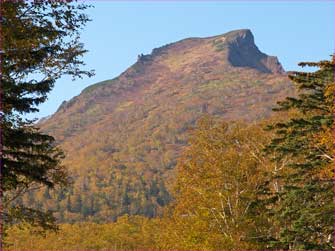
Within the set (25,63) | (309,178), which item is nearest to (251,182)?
(309,178)

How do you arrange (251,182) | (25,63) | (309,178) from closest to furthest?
(25,63) → (309,178) → (251,182)

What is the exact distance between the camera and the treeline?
95.3 ft

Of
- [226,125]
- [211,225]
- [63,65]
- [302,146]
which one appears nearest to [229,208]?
[211,225]

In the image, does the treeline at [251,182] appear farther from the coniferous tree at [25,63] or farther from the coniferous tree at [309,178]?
the coniferous tree at [25,63]

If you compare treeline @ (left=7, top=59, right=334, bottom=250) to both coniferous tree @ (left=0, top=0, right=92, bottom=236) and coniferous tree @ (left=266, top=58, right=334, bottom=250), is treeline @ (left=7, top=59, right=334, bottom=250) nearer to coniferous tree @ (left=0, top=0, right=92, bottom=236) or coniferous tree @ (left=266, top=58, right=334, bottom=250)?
coniferous tree @ (left=266, top=58, right=334, bottom=250)

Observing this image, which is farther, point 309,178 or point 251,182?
point 251,182

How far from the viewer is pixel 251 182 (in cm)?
4188

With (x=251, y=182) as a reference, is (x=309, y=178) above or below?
above

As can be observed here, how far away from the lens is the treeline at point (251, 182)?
29062mm

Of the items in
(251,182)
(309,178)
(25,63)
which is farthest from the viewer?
(251,182)

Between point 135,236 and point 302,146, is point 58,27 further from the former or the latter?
point 135,236

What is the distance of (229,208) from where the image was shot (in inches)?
1687

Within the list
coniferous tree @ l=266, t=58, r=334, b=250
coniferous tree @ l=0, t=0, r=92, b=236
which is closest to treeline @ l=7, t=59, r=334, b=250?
coniferous tree @ l=266, t=58, r=334, b=250

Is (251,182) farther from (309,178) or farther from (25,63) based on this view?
(25,63)
